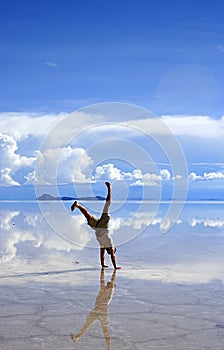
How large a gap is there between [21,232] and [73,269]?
398 inches

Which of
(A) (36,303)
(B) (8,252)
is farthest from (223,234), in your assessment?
(A) (36,303)

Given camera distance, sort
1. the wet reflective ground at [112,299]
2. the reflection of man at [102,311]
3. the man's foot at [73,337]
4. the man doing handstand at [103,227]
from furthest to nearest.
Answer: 1. the man doing handstand at [103,227]
2. the reflection of man at [102,311]
3. the wet reflective ground at [112,299]
4. the man's foot at [73,337]

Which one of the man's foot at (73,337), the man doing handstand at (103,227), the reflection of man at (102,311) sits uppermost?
the man doing handstand at (103,227)

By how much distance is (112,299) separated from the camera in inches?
351

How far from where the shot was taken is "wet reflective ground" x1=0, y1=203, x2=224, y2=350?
21.8ft

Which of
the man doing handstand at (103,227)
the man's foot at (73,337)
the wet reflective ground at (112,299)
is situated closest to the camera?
the man's foot at (73,337)

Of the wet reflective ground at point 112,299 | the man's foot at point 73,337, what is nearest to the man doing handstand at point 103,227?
the wet reflective ground at point 112,299

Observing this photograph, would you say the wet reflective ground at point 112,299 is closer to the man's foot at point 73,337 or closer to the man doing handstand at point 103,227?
the man's foot at point 73,337

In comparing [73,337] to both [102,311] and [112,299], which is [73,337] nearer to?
[102,311]

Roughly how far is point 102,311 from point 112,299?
0.87 metres

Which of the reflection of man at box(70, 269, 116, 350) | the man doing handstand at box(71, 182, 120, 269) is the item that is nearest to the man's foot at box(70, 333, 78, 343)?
the reflection of man at box(70, 269, 116, 350)

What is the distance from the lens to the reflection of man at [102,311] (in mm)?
6840

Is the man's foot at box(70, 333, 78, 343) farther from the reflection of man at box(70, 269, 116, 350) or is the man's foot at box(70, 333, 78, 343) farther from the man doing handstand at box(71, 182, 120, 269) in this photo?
the man doing handstand at box(71, 182, 120, 269)

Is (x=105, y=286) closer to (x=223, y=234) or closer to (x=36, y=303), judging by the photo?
(x=36, y=303)
